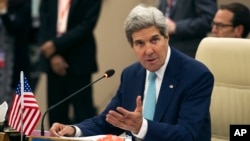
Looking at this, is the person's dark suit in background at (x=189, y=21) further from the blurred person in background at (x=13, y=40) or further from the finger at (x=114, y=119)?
the finger at (x=114, y=119)

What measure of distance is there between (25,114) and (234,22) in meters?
2.19

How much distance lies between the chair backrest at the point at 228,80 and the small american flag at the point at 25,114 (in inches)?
46.4

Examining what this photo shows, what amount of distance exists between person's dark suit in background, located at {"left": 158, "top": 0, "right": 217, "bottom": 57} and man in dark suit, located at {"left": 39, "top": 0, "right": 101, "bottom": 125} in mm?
918

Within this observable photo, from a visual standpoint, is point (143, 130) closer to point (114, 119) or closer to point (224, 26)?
point (114, 119)

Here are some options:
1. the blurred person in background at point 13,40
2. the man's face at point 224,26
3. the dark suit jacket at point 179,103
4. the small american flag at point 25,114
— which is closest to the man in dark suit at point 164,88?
the dark suit jacket at point 179,103

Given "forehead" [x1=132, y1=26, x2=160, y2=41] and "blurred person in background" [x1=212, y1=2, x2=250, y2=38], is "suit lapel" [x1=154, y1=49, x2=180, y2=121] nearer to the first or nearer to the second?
"forehead" [x1=132, y1=26, x2=160, y2=41]

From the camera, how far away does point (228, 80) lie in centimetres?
426

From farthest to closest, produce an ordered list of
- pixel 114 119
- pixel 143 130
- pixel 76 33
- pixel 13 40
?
pixel 13 40
pixel 76 33
pixel 143 130
pixel 114 119

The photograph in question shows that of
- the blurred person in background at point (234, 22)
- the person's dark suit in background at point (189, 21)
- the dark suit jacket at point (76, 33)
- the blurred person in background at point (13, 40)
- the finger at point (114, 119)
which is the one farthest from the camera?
the blurred person in background at point (13, 40)

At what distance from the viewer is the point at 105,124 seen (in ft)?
12.8

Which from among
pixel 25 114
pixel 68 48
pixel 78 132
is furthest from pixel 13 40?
pixel 25 114

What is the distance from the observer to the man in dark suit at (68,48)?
6.52m

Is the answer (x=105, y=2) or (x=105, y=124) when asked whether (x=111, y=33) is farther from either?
(x=105, y=124)

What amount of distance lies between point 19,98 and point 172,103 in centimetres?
75
